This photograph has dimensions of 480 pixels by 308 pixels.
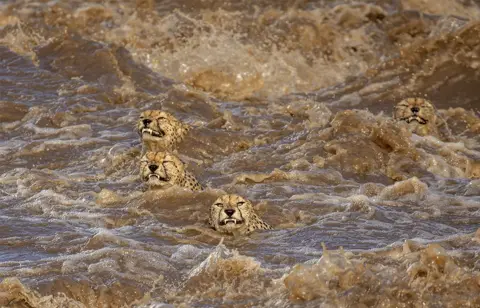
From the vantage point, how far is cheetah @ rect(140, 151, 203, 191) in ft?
42.5

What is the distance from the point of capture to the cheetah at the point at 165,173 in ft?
42.5

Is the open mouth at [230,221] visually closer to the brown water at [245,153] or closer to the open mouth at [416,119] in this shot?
the brown water at [245,153]

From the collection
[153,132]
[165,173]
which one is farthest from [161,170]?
[153,132]

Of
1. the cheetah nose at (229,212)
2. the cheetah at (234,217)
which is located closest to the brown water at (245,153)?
Result: the cheetah at (234,217)

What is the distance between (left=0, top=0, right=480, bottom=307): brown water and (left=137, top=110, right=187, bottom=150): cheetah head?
18cm

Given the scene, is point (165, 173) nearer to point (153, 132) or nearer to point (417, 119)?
point (153, 132)

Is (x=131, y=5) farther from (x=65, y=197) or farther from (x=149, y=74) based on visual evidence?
(x=65, y=197)

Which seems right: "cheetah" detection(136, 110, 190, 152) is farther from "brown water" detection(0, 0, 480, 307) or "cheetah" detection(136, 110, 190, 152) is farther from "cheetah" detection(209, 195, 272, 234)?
"cheetah" detection(209, 195, 272, 234)

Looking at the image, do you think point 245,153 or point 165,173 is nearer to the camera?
point 165,173

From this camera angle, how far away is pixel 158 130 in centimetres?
1458

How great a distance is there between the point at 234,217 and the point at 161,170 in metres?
1.70

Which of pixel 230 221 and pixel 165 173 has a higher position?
pixel 230 221

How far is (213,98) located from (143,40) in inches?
79.3

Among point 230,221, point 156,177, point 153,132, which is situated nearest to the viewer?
point 230,221
